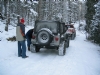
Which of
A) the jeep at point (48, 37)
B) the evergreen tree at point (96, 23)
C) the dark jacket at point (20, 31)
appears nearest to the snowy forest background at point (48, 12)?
the evergreen tree at point (96, 23)

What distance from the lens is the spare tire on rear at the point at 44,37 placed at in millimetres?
8562

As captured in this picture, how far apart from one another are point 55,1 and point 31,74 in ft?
154

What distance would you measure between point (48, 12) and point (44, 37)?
28658 millimetres

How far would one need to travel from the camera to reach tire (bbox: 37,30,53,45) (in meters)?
8.56

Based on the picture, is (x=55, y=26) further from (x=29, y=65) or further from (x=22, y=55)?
(x=29, y=65)

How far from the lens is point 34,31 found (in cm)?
962

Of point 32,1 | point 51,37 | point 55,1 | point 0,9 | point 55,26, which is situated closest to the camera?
point 51,37

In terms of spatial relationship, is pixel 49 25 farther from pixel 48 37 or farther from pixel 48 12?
pixel 48 12

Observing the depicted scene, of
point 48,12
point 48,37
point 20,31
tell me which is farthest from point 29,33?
point 48,12

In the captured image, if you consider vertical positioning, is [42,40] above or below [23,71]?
above

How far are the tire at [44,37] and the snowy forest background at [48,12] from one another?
5.78 meters


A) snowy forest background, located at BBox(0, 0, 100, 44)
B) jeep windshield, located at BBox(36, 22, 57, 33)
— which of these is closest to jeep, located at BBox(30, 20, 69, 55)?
jeep windshield, located at BBox(36, 22, 57, 33)

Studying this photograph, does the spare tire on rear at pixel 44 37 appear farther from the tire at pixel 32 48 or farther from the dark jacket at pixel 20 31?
the dark jacket at pixel 20 31

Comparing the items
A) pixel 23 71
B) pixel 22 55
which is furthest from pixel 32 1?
pixel 23 71
